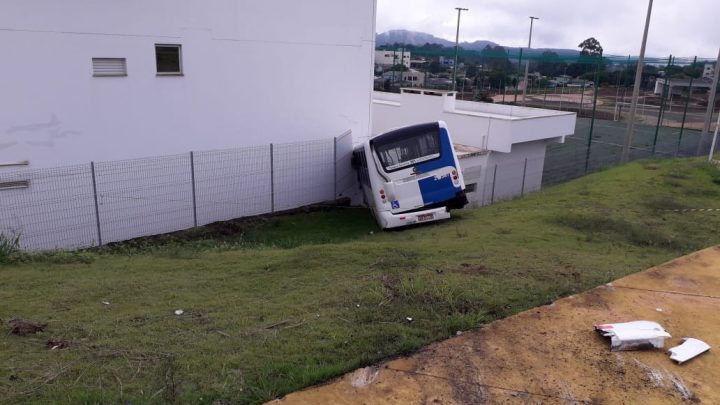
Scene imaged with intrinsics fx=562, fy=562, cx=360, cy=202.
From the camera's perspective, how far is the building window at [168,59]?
12992mm

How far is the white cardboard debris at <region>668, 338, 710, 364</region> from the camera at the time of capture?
459cm

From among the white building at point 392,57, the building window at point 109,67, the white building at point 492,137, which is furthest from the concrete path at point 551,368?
the white building at point 392,57

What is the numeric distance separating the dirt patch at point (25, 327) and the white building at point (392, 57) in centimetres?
3670

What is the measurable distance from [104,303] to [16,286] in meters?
1.74

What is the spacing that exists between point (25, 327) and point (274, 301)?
2.28 meters

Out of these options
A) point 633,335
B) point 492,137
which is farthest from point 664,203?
point 633,335

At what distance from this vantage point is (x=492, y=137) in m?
21.2

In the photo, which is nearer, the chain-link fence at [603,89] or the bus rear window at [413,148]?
the bus rear window at [413,148]

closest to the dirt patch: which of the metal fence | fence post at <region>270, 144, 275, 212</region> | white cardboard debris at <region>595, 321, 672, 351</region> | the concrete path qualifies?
the concrete path

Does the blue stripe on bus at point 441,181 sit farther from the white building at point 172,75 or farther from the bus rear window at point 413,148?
the white building at point 172,75

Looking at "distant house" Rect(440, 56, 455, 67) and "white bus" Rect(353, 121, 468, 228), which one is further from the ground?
"distant house" Rect(440, 56, 455, 67)

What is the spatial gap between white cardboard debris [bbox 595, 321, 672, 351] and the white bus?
27.5ft

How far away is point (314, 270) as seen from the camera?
23.6ft

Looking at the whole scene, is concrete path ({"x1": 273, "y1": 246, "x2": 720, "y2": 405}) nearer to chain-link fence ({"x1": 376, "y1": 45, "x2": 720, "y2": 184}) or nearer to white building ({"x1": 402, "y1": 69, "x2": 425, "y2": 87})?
chain-link fence ({"x1": 376, "y1": 45, "x2": 720, "y2": 184})
